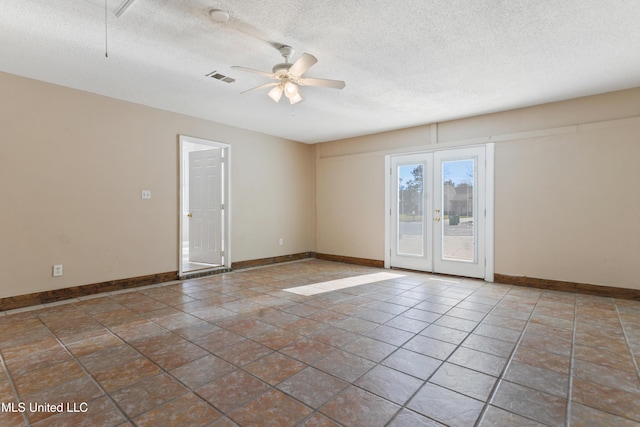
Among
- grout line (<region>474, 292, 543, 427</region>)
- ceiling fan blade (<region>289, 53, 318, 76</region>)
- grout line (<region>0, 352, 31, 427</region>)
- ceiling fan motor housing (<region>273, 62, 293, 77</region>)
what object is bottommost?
grout line (<region>474, 292, 543, 427</region>)

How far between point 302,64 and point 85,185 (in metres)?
3.24

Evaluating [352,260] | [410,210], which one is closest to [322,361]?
[410,210]

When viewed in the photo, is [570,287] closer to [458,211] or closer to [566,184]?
[566,184]

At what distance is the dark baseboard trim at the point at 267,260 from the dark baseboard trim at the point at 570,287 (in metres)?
3.77

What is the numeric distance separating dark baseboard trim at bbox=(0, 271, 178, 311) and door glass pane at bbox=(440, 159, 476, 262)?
4458 mm

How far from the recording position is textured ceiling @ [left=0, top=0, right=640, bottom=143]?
7.64 ft

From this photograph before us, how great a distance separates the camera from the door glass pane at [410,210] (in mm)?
5535

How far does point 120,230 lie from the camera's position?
424 cm

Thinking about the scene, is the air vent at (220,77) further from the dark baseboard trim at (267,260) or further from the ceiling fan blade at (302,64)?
the dark baseboard trim at (267,260)

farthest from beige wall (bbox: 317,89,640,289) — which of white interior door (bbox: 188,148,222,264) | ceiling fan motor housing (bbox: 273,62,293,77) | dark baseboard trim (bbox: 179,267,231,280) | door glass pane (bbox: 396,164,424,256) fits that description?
dark baseboard trim (bbox: 179,267,231,280)

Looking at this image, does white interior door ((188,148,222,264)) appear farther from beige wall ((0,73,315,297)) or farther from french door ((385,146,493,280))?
french door ((385,146,493,280))

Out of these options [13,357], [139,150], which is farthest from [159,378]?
[139,150]

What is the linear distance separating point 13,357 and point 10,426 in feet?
3.35

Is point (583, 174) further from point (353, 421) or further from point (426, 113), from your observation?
point (353, 421)
